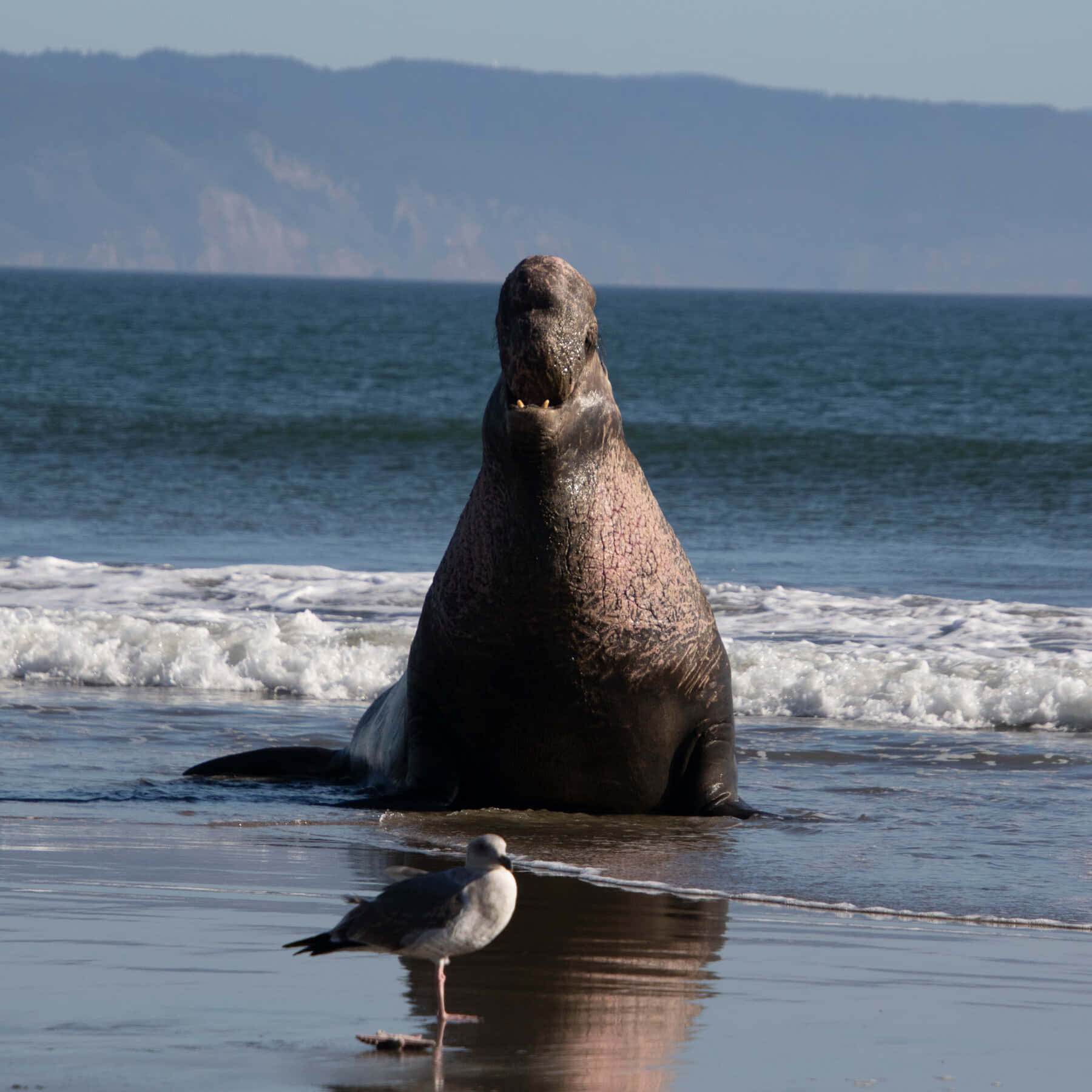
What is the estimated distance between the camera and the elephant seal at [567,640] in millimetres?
6215

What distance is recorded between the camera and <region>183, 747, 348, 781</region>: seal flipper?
298 inches

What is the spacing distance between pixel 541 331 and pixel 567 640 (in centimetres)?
111

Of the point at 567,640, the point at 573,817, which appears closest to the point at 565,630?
the point at 567,640

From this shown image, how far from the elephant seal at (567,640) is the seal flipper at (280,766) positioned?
1020 mm

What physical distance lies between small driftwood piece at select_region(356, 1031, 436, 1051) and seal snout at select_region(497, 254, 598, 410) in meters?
2.44

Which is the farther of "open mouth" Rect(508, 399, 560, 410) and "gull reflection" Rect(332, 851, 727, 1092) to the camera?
"open mouth" Rect(508, 399, 560, 410)

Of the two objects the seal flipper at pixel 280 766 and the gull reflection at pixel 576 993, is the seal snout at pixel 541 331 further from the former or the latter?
the seal flipper at pixel 280 766

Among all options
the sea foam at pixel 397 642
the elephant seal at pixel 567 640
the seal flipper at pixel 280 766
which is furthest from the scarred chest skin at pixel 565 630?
the sea foam at pixel 397 642

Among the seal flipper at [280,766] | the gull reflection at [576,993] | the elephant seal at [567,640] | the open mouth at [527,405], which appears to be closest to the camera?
the gull reflection at [576,993]

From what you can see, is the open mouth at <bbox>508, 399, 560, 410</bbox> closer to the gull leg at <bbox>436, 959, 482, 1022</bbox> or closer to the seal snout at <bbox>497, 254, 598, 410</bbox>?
the seal snout at <bbox>497, 254, 598, 410</bbox>

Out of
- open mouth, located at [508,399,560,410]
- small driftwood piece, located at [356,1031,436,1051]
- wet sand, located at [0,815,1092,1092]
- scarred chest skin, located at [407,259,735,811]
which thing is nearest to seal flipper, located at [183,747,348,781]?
scarred chest skin, located at [407,259,735,811]

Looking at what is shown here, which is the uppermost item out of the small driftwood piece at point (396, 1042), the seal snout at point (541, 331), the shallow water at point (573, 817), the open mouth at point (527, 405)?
the seal snout at point (541, 331)

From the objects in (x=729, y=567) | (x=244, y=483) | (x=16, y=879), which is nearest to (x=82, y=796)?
(x=16, y=879)

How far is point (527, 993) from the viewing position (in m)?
4.50
